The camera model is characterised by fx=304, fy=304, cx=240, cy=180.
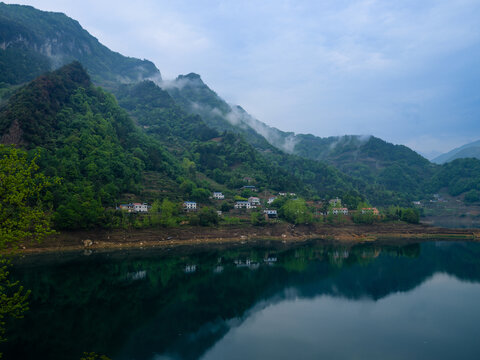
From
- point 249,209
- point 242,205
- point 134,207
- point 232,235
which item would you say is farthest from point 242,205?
point 134,207

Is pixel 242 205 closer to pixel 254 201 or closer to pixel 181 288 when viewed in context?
pixel 254 201

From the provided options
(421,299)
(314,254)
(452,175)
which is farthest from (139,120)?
(452,175)

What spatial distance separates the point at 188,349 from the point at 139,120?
143m

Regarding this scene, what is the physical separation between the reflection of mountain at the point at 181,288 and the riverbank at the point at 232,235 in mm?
7565

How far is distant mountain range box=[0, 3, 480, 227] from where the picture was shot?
220 feet

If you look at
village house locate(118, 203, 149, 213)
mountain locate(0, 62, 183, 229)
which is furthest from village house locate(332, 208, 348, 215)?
village house locate(118, 203, 149, 213)

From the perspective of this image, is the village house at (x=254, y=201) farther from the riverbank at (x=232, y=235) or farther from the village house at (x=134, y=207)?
the village house at (x=134, y=207)

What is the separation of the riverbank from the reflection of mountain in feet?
24.8

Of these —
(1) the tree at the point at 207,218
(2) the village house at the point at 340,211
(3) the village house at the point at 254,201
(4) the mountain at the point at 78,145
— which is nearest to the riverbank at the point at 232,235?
(1) the tree at the point at 207,218

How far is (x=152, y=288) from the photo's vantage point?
1282 inches

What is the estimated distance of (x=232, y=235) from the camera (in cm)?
6506

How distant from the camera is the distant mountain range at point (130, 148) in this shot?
2635 inches

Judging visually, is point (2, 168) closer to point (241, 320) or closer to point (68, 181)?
point (241, 320)

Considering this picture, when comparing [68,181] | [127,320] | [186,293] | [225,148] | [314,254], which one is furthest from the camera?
[225,148]
